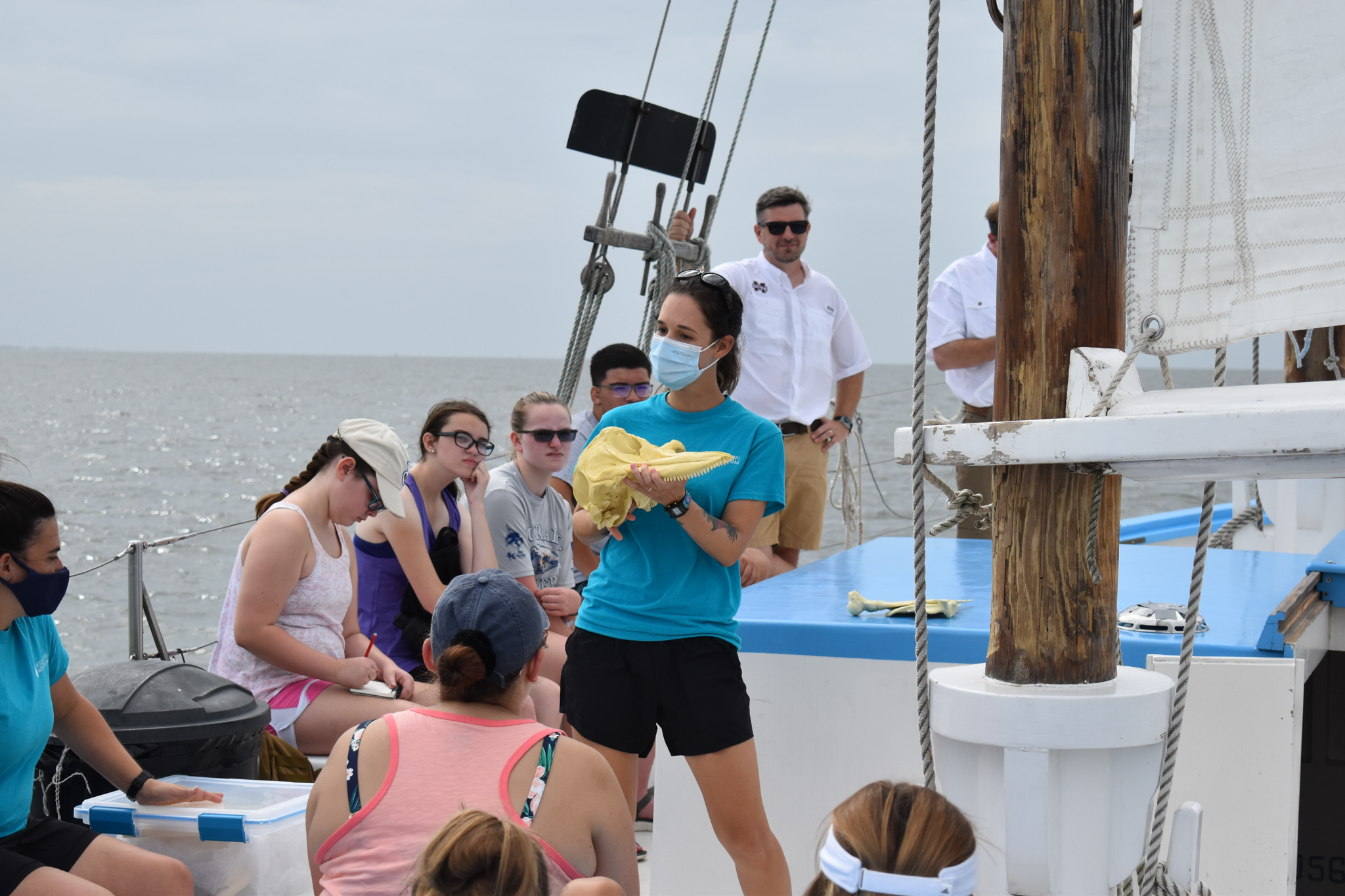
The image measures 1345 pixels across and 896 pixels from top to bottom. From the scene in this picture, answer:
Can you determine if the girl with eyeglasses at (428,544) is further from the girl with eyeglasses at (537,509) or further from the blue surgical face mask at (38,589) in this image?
the blue surgical face mask at (38,589)

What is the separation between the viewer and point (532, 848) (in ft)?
4.92

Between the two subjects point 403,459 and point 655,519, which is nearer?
point 655,519

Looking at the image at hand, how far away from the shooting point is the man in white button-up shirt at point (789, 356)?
4.56 m

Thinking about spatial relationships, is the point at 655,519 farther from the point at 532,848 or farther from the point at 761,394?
the point at 761,394

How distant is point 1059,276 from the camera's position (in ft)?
5.40

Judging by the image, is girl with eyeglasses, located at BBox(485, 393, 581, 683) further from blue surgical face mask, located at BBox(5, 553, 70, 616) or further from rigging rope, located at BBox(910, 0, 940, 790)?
rigging rope, located at BBox(910, 0, 940, 790)

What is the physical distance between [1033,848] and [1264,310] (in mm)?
781

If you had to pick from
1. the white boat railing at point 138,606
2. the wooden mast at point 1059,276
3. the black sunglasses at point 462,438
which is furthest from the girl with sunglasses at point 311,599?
the wooden mast at point 1059,276

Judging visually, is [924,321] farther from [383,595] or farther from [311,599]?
[383,595]

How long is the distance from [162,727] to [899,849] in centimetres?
199

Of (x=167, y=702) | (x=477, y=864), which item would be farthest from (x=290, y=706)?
(x=477, y=864)

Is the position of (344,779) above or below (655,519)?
below

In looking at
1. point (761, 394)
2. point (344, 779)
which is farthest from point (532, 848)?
point (761, 394)

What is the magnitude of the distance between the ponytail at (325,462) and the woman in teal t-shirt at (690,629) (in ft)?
3.17
